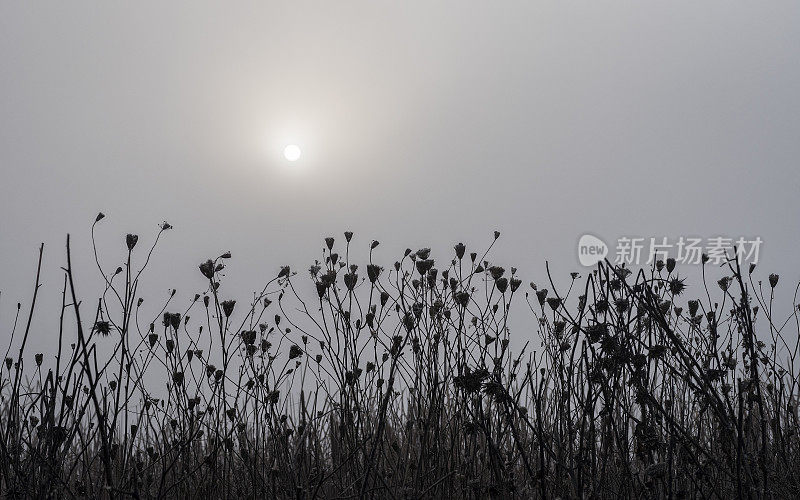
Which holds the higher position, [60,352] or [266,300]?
[266,300]

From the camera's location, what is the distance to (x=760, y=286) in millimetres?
3754

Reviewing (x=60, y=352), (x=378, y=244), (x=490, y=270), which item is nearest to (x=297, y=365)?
(x=378, y=244)

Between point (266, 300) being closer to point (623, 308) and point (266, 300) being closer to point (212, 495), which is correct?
point (212, 495)

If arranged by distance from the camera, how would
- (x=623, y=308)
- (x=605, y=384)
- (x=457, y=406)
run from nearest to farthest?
(x=605, y=384)
(x=623, y=308)
(x=457, y=406)

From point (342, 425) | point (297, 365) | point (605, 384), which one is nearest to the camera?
point (605, 384)

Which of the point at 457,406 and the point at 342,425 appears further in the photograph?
the point at 457,406

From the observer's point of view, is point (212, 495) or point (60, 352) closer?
point (60, 352)

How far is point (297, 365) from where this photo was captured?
4121 millimetres

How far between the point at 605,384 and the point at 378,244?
173cm

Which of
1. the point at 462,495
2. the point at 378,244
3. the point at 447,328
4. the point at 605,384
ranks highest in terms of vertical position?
the point at 378,244

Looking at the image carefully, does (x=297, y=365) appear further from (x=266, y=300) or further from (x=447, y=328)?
(x=447, y=328)

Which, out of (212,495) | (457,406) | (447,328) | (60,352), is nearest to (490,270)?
(447,328)

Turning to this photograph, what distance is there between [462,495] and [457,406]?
391 mm

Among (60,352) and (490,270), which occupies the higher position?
(490,270)
